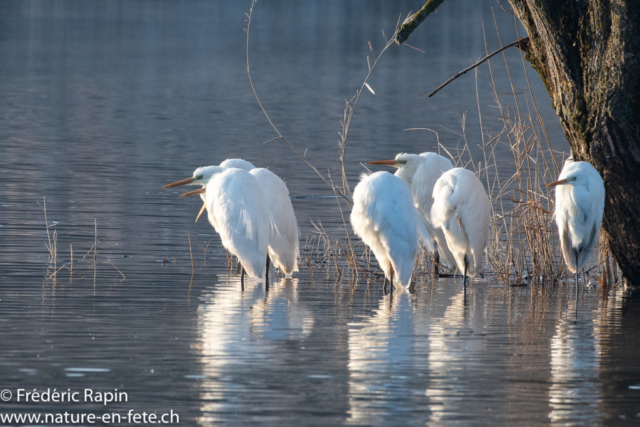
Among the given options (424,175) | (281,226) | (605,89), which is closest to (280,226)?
(281,226)

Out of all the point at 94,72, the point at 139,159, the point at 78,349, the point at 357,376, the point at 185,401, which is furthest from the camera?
the point at 94,72

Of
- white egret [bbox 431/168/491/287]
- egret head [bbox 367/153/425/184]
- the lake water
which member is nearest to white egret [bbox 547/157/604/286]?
the lake water

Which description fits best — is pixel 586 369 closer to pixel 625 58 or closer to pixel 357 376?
pixel 357 376

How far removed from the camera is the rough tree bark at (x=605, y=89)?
791cm

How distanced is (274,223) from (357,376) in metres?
3.03

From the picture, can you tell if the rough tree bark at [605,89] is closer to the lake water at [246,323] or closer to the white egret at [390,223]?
the lake water at [246,323]

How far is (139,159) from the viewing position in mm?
17484

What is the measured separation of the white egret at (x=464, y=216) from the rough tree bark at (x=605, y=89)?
882mm

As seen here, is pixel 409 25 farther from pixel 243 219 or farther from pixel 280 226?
pixel 243 219

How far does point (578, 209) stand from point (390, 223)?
4.50 ft

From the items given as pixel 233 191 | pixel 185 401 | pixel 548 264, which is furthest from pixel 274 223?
pixel 185 401

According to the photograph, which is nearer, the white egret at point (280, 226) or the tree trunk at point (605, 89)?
the tree trunk at point (605, 89)

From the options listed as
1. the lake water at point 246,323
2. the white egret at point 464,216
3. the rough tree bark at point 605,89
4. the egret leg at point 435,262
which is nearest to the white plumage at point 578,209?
the rough tree bark at point 605,89

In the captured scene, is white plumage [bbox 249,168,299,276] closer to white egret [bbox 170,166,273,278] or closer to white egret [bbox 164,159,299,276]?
white egret [bbox 164,159,299,276]
